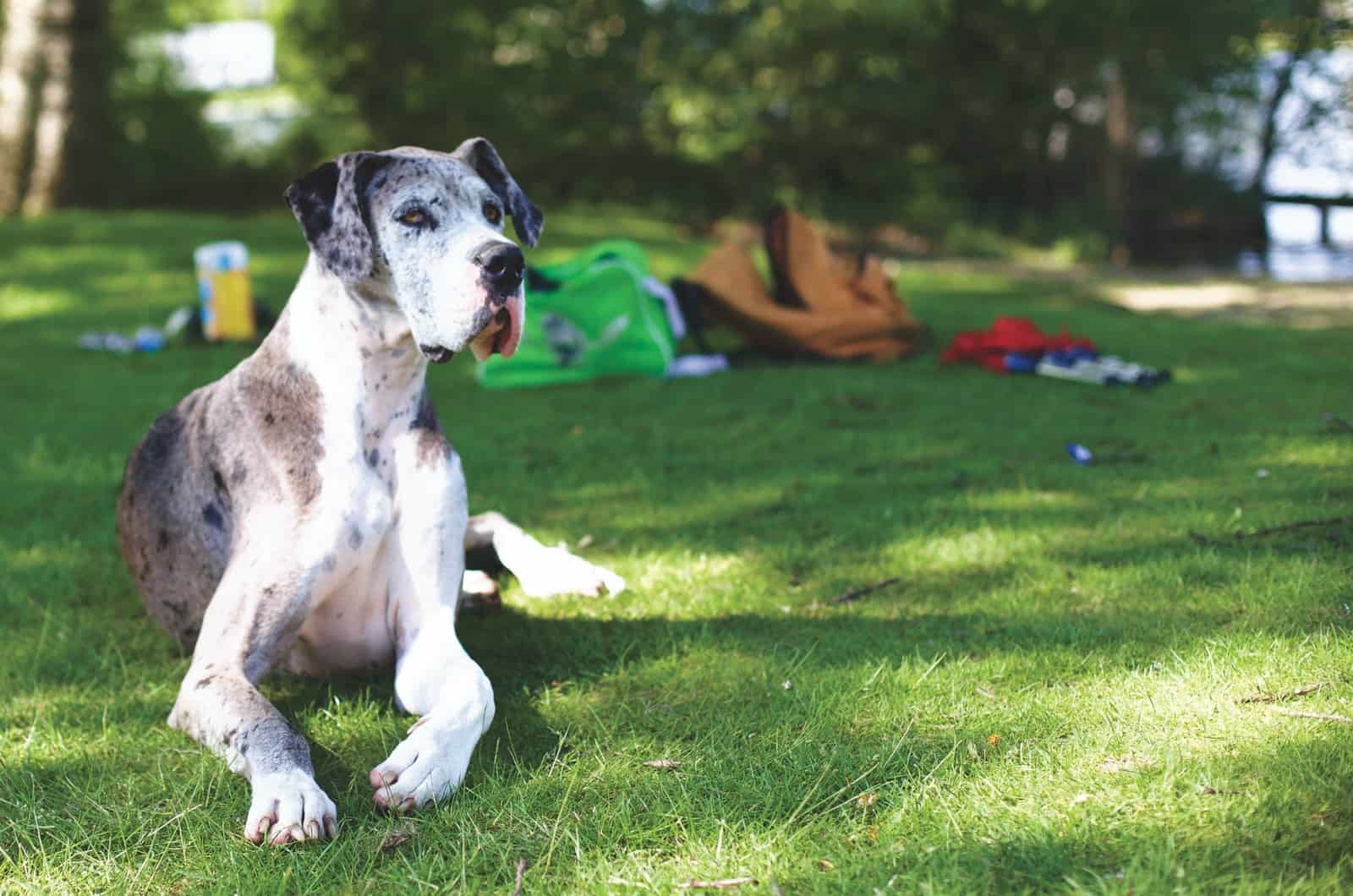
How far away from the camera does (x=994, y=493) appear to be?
532 cm

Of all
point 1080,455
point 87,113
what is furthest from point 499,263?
point 87,113

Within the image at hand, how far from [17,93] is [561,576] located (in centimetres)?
1242

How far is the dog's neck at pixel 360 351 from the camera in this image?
3289mm

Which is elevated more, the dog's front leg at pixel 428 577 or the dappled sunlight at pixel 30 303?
the dappled sunlight at pixel 30 303

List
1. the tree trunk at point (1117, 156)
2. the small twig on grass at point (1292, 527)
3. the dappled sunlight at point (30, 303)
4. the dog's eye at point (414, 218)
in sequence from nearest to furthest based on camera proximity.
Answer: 1. the dog's eye at point (414, 218)
2. the small twig on grass at point (1292, 527)
3. the dappled sunlight at point (30, 303)
4. the tree trunk at point (1117, 156)

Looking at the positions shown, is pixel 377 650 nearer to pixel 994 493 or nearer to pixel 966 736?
pixel 966 736

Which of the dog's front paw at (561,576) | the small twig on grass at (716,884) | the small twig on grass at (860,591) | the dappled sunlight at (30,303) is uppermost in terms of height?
the dappled sunlight at (30,303)

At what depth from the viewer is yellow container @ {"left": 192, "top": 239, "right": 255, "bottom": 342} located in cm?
899

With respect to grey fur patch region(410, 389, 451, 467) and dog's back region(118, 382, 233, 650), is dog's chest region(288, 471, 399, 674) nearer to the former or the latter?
grey fur patch region(410, 389, 451, 467)

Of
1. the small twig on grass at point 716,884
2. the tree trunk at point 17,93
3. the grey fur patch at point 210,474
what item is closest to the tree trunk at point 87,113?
the tree trunk at point 17,93

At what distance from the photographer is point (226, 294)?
29.8 feet

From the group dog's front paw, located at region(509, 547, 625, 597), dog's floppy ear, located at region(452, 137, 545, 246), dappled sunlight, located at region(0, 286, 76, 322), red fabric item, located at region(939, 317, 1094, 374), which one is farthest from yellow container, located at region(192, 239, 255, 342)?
dog's floppy ear, located at region(452, 137, 545, 246)

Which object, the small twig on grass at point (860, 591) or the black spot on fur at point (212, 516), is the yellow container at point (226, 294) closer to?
the black spot on fur at point (212, 516)

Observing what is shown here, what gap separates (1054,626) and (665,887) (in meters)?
1.69
